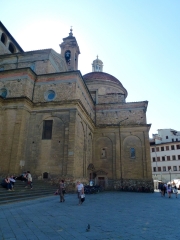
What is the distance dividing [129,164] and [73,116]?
11862mm

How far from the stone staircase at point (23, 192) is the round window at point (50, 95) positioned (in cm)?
867

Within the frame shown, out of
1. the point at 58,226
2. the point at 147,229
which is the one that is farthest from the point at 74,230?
the point at 147,229

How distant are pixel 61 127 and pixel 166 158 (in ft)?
110

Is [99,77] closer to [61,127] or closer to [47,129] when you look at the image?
[61,127]

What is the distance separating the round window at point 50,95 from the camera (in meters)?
19.8

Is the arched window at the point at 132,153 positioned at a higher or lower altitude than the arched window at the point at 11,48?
lower

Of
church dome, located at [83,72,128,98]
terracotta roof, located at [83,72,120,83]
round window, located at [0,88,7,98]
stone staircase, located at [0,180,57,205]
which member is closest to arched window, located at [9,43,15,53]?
round window, located at [0,88,7,98]

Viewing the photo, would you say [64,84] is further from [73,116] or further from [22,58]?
[22,58]

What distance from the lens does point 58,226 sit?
5.55 m

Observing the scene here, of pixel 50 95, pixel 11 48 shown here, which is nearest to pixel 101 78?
pixel 11 48

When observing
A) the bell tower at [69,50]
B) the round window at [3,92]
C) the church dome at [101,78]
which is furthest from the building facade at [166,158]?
the round window at [3,92]

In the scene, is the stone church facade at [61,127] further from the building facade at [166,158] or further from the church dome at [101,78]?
the building facade at [166,158]

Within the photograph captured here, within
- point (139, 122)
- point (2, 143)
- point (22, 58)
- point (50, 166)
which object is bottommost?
point (50, 166)

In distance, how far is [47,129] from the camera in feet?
61.8
